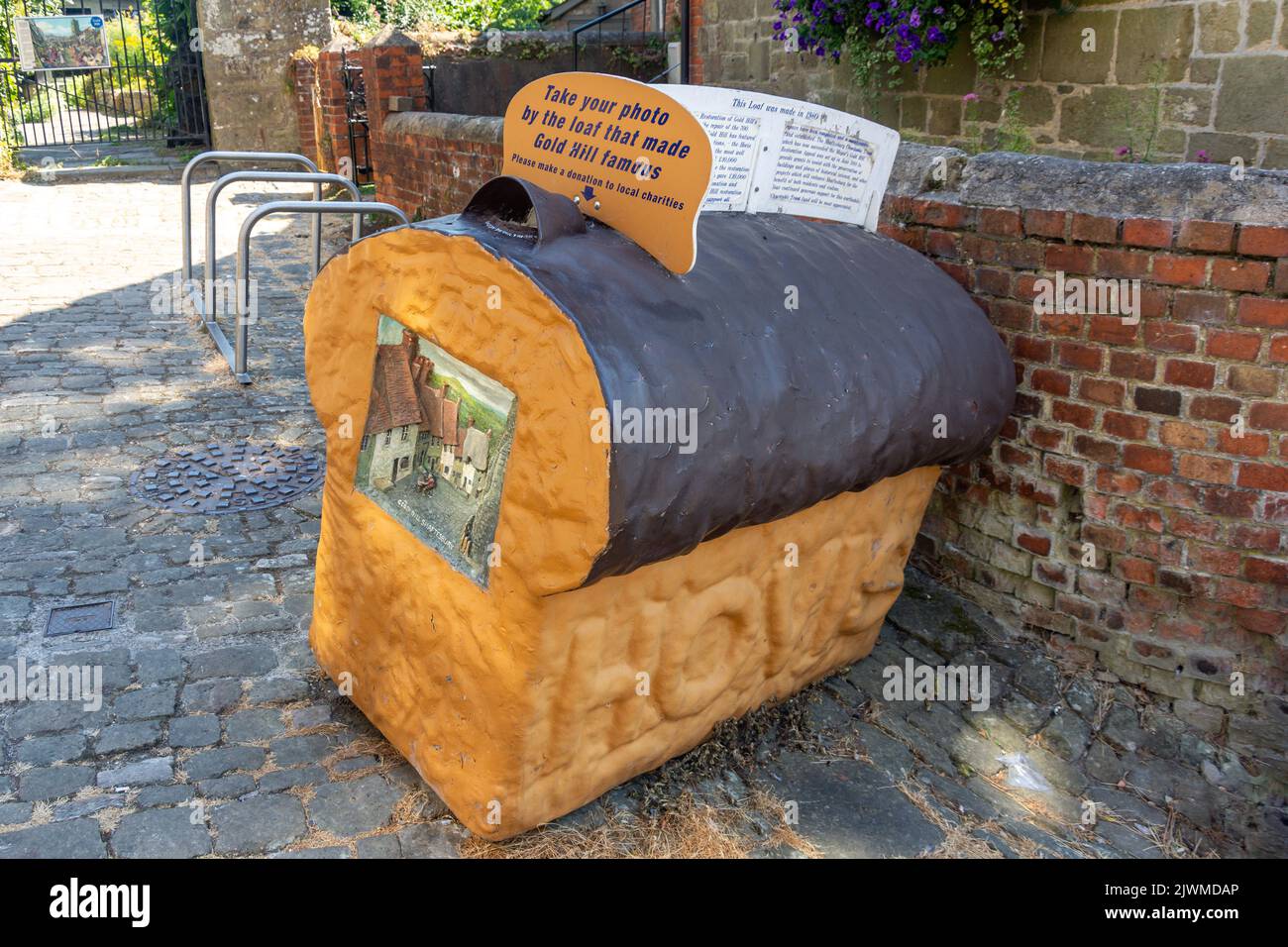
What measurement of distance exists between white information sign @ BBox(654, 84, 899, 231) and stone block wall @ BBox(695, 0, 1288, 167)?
112 inches

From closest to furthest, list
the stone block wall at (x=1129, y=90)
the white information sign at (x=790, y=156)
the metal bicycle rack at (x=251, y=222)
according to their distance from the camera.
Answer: the white information sign at (x=790, y=156) → the stone block wall at (x=1129, y=90) → the metal bicycle rack at (x=251, y=222)

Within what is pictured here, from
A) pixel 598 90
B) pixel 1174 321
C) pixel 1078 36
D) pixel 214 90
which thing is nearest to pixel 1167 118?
pixel 1078 36

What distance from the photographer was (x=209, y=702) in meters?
3.17

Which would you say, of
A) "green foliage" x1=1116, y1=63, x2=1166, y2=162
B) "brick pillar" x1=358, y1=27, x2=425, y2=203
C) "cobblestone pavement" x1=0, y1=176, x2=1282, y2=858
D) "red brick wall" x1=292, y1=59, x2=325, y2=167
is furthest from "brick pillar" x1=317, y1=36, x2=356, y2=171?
"green foliage" x1=1116, y1=63, x2=1166, y2=162

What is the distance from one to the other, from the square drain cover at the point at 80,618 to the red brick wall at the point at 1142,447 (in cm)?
286

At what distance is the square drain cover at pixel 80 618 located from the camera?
3486 mm

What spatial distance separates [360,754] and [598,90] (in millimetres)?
1836

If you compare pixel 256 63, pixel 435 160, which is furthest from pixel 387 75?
pixel 256 63

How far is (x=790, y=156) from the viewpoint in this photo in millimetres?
3094

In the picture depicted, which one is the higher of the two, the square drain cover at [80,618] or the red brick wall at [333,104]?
the red brick wall at [333,104]

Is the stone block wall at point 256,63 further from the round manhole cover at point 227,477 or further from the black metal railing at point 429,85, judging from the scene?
the round manhole cover at point 227,477

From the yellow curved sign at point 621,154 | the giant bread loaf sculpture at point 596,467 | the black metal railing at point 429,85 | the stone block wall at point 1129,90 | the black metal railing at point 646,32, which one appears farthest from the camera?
the black metal railing at point 429,85

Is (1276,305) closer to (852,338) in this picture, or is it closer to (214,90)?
(852,338)

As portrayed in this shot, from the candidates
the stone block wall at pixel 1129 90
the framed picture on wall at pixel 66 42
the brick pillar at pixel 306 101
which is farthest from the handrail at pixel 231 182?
the framed picture on wall at pixel 66 42
